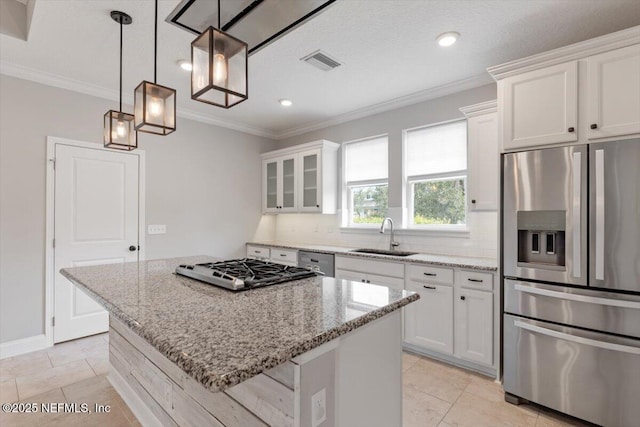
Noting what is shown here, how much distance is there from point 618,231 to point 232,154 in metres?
4.25

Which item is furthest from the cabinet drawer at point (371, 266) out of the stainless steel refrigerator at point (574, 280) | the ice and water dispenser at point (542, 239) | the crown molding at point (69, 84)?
the crown molding at point (69, 84)

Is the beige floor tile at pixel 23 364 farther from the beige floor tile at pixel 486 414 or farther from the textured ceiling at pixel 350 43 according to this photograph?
the beige floor tile at pixel 486 414

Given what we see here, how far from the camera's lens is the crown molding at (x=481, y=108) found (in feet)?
8.90

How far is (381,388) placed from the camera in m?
1.38

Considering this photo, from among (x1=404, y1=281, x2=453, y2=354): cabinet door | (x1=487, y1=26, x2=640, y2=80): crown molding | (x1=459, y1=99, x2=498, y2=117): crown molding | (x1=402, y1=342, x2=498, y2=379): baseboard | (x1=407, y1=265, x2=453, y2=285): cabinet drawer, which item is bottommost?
(x1=402, y1=342, x2=498, y2=379): baseboard

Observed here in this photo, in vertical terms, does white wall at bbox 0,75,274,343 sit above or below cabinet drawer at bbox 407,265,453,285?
above

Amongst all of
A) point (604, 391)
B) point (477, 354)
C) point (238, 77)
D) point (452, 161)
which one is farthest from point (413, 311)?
point (238, 77)

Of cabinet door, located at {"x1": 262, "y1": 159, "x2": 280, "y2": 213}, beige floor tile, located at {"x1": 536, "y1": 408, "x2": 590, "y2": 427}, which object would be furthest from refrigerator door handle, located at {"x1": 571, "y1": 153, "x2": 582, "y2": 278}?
cabinet door, located at {"x1": 262, "y1": 159, "x2": 280, "y2": 213}

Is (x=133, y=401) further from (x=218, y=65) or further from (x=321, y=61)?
(x=321, y=61)

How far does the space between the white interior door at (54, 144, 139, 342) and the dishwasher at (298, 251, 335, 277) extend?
77.5 inches

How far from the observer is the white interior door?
326cm

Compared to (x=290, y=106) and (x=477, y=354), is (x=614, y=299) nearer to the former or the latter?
(x=477, y=354)

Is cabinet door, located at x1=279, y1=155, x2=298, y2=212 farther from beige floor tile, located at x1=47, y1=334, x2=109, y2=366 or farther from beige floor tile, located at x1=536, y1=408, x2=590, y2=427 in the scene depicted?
beige floor tile, located at x1=536, y1=408, x2=590, y2=427

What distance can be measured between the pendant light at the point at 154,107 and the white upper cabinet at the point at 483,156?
8.03ft
